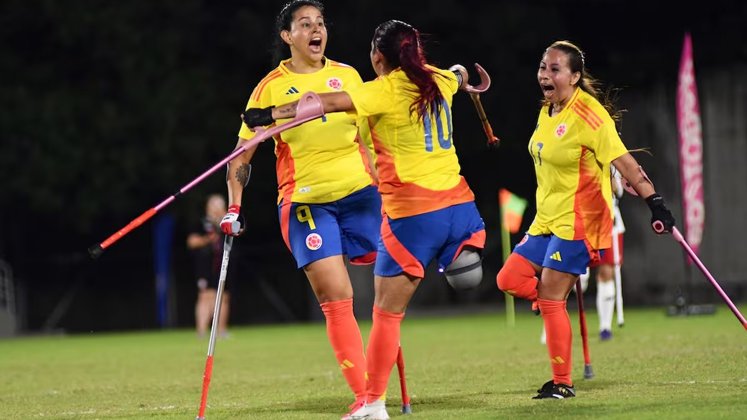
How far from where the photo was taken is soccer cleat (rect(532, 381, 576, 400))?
341 inches

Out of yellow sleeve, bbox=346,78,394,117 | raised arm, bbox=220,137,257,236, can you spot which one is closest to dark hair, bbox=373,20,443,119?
yellow sleeve, bbox=346,78,394,117

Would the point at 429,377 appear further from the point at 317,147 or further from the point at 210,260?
the point at 210,260

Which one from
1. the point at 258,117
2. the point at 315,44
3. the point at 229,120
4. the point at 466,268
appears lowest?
the point at 466,268

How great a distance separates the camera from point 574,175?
8.90m

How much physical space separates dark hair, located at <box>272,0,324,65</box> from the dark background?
60.1 feet

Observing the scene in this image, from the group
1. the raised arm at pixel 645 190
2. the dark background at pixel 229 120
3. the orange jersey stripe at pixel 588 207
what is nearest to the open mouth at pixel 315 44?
the orange jersey stripe at pixel 588 207

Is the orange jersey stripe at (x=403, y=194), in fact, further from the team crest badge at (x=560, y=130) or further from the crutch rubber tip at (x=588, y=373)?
the crutch rubber tip at (x=588, y=373)

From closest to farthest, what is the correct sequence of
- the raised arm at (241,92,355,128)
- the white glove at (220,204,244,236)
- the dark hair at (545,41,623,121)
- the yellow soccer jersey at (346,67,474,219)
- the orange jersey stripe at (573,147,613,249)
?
the raised arm at (241,92,355,128)
the yellow soccer jersey at (346,67,474,219)
the white glove at (220,204,244,236)
the orange jersey stripe at (573,147,613,249)
the dark hair at (545,41,623,121)

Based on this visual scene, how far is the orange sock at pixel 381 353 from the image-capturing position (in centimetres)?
773

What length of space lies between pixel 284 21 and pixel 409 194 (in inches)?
63.5

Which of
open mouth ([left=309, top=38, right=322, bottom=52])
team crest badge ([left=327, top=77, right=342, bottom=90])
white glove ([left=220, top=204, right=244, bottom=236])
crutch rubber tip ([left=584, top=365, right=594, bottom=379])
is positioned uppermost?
open mouth ([left=309, top=38, right=322, bottom=52])

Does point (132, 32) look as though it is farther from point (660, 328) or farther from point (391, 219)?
point (391, 219)

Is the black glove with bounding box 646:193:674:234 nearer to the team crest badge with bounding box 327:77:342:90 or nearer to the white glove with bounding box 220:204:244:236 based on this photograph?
the team crest badge with bounding box 327:77:342:90

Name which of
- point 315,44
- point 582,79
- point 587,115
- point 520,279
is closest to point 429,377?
point 520,279
